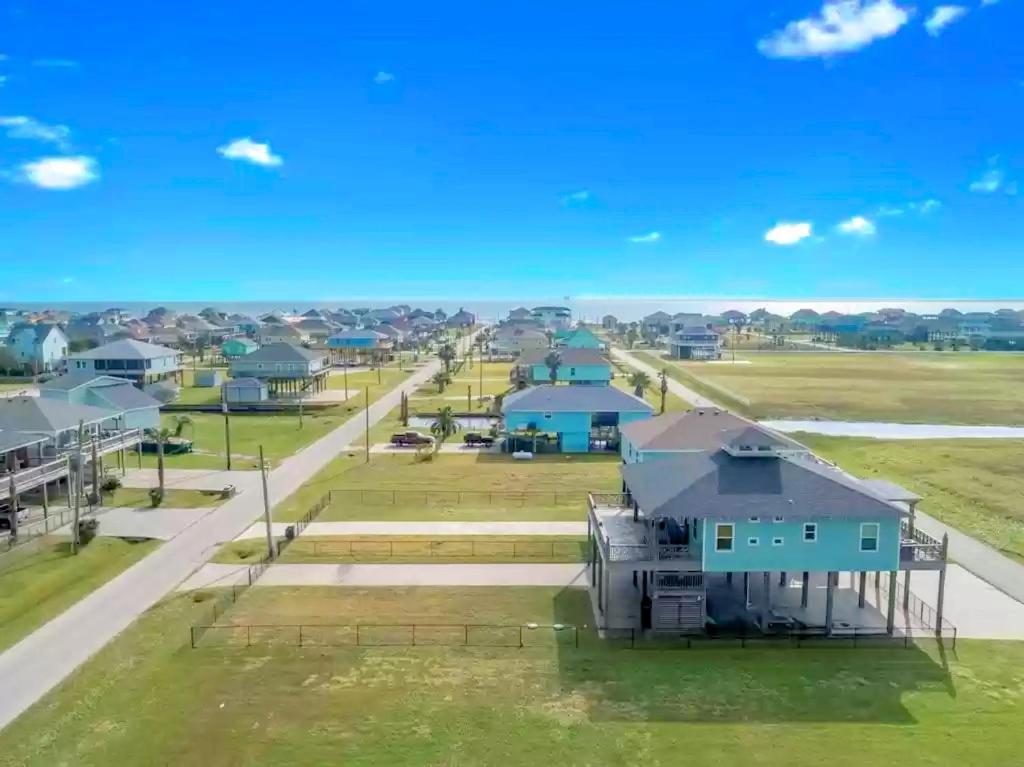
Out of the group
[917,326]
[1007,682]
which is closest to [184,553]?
[1007,682]

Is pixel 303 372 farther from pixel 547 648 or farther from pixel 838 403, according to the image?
pixel 547 648

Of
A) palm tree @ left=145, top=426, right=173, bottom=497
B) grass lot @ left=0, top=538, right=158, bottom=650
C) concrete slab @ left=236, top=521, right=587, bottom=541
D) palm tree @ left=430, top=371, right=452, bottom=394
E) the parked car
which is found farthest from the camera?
palm tree @ left=430, top=371, right=452, bottom=394

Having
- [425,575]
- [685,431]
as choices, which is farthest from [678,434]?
[425,575]

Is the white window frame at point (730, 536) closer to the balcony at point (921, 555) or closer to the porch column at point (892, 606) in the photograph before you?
the porch column at point (892, 606)

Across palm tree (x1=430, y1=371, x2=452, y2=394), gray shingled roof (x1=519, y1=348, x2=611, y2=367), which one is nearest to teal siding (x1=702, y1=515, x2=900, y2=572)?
gray shingled roof (x1=519, y1=348, x2=611, y2=367)

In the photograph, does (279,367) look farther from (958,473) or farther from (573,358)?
(958,473)

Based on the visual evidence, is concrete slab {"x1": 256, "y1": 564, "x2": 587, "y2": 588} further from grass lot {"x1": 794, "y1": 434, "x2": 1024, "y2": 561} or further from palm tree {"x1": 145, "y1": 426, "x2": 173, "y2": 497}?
grass lot {"x1": 794, "y1": 434, "x2": 1024, "y2": 561}
